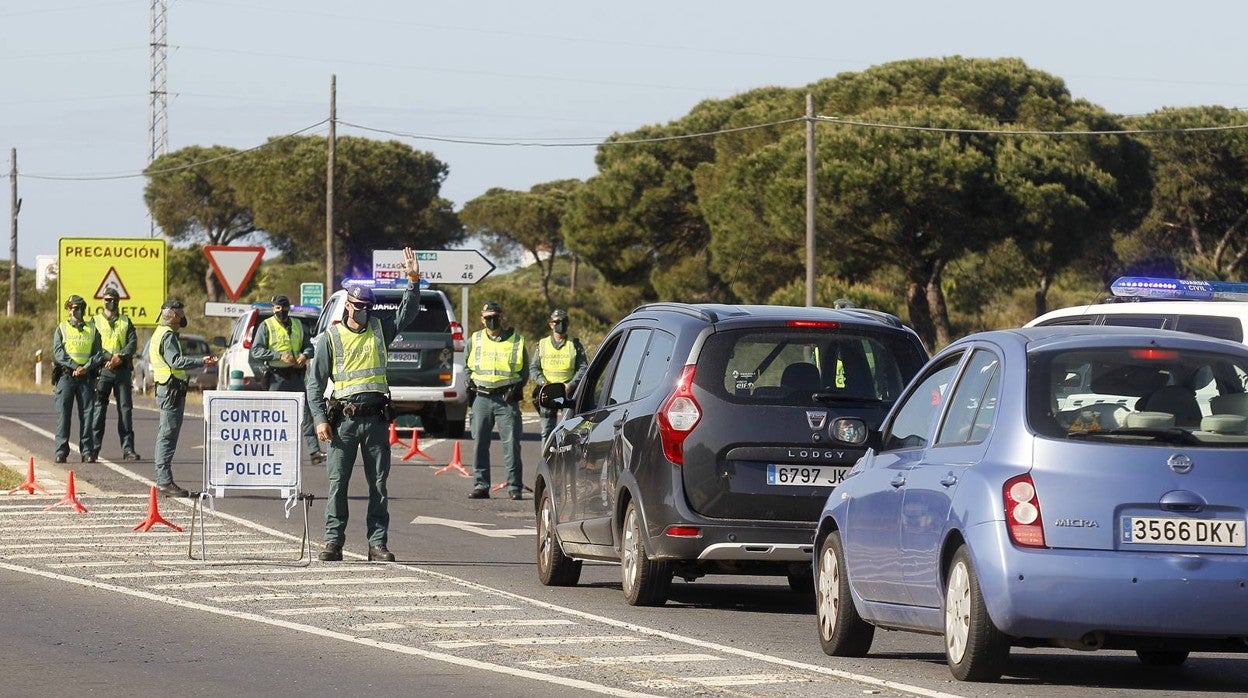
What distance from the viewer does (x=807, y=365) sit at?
11.8 m

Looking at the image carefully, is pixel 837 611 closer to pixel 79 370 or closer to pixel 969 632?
pixel 969 632

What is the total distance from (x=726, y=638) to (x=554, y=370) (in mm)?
10260

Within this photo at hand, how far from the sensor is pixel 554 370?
A: 20.7 metres

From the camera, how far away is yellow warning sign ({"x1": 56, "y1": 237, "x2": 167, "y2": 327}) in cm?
3222

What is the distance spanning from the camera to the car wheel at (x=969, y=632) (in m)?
8.33

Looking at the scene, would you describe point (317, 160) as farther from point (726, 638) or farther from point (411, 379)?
point (726, 638)

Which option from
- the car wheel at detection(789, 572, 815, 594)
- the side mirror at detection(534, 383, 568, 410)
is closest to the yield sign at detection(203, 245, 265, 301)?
the side mirror at detection(534, 383, 568, 410)

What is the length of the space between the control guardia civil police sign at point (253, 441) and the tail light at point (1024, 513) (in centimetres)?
777

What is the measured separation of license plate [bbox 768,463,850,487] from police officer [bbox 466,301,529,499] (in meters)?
8.76

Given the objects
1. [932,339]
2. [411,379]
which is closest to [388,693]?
[411,379]

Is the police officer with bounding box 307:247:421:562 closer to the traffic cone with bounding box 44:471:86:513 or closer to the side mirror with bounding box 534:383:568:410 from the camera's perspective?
the side mirror with bounding box 534:383:568:410

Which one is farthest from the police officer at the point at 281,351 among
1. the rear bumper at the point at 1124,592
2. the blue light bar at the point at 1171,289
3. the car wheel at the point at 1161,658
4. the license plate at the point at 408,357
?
the rear bumper at the point at 1124,592

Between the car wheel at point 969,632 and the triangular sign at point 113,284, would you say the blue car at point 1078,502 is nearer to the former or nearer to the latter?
the car wheel at point 969,632

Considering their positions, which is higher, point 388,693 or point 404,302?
point 404,302
